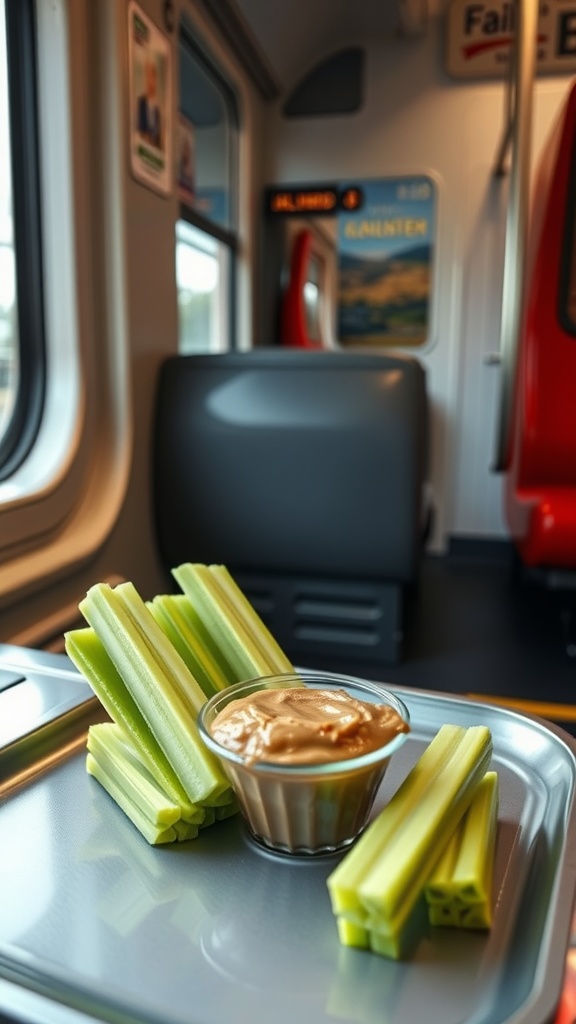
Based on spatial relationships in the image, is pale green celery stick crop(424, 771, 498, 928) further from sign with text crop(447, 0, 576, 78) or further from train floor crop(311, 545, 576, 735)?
sign with text crop(447, 0, 576, 78)

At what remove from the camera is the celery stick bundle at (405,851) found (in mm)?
490

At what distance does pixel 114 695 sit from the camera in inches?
27.5

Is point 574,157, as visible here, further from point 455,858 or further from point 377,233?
point 455,858

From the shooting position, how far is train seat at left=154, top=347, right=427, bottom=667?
199 cm

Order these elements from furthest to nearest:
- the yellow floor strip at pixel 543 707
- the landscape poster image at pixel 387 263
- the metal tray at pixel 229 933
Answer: the landscape poster image at pixel 387 263, the yellow floor strip at pixel 543 707, the metal tray at pixel 229 933

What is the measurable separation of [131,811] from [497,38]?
3.75 m

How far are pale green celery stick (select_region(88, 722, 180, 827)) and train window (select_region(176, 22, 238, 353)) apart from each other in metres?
1.96

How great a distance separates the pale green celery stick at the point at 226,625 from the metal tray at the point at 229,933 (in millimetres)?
154

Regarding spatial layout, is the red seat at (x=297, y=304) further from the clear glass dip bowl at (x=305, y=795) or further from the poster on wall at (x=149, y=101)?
the clear glass dip bowl at (x=305, y=795)

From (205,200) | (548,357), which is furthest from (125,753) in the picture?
(205,200)

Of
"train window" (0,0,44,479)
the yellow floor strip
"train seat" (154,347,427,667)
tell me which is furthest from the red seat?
the yellow floor strip

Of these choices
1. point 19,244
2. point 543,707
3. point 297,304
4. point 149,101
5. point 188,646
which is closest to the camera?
point 188,646

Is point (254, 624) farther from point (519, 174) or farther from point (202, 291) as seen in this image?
point (202, 291)

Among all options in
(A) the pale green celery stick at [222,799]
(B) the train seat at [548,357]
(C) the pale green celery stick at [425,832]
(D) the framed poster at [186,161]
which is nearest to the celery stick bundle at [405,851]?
(C) the pale green celery stick at [425,832]
